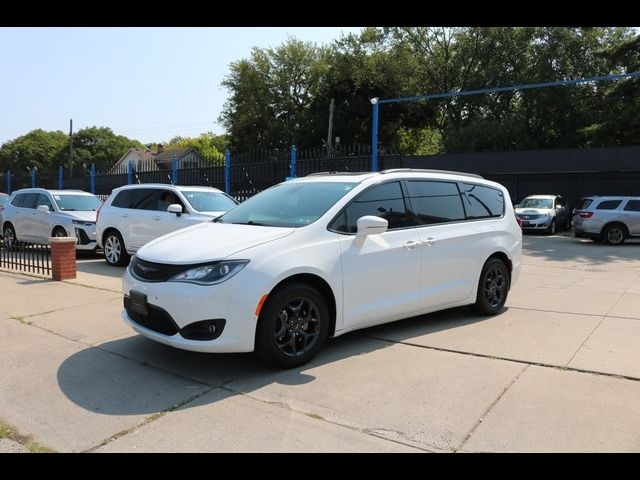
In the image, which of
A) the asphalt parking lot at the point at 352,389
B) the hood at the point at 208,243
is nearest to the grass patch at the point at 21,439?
the asphalt parking lot at the point at 352,389

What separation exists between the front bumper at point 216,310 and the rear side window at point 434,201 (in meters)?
2.28

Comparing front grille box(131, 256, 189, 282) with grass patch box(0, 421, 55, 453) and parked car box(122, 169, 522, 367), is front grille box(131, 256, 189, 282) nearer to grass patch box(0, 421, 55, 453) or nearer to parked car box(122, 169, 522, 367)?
parked car box(122, 169, 522, 367)

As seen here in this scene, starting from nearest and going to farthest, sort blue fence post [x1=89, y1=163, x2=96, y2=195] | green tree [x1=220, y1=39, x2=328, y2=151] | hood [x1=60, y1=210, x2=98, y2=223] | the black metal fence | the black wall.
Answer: the black metal fence → hood [x1=60, y1=210, x2=98, y2=223] → the black wall → blue fence post [x1=89, y1=163, x2=96, y2=195] → green tree [x1=220, y1=39, x2=328, y2=151]

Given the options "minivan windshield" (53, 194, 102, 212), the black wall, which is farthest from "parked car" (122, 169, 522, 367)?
the black wall

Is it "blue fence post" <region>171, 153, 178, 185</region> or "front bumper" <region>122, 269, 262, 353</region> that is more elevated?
"blue fence post" <region>171, 153, 178, 185</region>

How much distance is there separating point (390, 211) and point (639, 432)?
113 inches

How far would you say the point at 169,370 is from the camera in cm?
466

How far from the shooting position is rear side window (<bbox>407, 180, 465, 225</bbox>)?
227 inches

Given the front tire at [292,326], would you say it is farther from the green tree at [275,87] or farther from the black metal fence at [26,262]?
the green tree at [275,87]

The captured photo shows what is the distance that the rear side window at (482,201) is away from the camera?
21.0 feet

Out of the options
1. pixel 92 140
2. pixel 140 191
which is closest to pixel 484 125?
pixel 140 191

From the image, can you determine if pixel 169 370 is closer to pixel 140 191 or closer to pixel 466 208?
pixel 466 208

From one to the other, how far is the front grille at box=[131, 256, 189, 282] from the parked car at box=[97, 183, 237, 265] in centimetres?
519

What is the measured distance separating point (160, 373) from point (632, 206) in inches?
640
